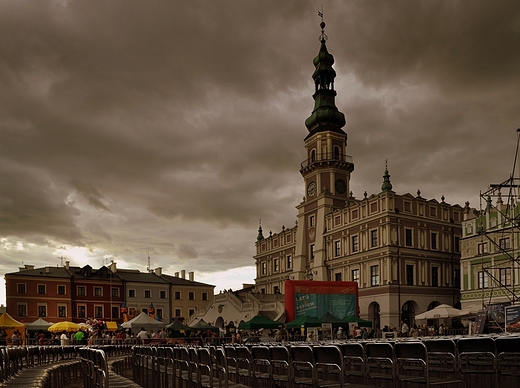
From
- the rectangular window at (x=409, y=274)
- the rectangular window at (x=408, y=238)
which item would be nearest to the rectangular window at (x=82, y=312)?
the rectangular window at (x=409, y=274)

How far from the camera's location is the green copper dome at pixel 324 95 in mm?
58375

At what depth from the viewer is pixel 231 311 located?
52.9 metres

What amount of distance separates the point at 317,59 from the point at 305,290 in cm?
3173

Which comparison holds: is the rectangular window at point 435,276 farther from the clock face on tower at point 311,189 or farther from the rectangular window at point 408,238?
the clock face on tower at point 311,189

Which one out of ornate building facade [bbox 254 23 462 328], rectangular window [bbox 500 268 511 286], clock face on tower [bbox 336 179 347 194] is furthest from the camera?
clock face on tower [bbox 336 179 347 194]

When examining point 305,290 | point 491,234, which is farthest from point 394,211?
point 305,290

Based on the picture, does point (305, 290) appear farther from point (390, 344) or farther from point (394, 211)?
point (390, 344)

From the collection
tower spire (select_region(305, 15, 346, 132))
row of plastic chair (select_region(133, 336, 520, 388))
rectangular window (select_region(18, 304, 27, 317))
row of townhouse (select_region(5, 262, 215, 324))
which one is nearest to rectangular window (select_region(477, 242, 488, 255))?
tower spire (select_region(305, 15, 346, 132))

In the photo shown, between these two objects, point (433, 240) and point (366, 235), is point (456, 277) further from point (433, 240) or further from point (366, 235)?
point (366, 235)

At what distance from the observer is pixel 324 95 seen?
59.6 m

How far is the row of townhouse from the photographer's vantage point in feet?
210

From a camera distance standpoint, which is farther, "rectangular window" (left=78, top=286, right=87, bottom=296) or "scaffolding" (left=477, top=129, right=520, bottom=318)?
"rectangular window" (left=78, top=286, right=87, bottom=296)

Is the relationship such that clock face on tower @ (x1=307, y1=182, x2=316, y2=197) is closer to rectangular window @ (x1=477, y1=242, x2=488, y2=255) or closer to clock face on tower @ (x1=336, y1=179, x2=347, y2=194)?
clock face on tower @ (x1=336, y1=179, x2=347, y2=194)

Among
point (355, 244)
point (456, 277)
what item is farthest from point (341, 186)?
point (456, 277)
